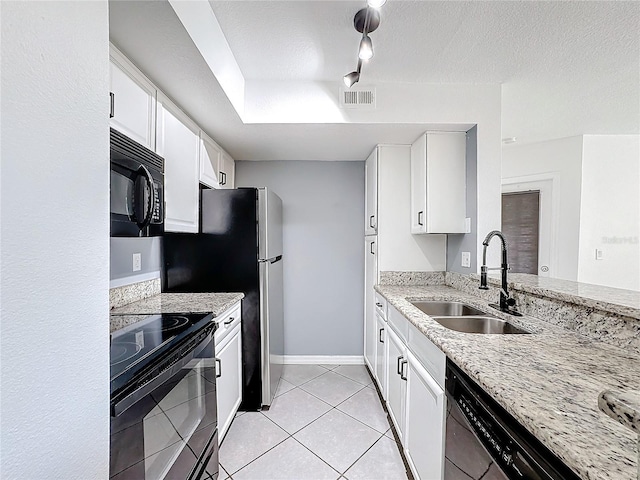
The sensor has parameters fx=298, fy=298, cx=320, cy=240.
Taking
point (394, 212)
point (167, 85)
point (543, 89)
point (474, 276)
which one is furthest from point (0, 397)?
point (543, 89)

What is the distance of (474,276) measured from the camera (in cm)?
211

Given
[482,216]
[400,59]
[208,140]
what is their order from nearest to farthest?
1. [400,59]
2. [482,216]
3. [208,140]

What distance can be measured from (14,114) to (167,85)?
53.6 inches

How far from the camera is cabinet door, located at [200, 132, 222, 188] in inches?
85.3

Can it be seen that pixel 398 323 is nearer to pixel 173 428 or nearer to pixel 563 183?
pixel 173 428

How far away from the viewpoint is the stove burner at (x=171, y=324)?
129 cm

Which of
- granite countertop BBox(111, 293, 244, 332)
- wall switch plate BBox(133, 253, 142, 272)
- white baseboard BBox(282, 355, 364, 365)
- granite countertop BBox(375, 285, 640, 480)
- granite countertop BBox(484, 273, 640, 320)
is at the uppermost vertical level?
wall switch plate BBox(133, 253, 142, 272)

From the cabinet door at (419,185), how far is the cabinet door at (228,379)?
158cm

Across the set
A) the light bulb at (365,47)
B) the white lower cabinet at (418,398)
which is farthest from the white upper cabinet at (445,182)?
the light bulb at (365,47)

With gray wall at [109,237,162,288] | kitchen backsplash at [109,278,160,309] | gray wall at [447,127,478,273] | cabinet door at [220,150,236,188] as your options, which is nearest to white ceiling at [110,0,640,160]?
cabinet door at [220,150,236,188]

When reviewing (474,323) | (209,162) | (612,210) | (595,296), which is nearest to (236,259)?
(209,162)

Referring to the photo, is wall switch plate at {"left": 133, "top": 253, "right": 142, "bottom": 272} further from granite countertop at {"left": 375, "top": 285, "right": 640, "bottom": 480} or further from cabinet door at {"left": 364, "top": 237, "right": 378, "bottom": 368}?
cabinet door at {"left": 364, "top": 237, "right": 378, "bottom": 368}

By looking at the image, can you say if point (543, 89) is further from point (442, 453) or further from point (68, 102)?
point (68, 102)

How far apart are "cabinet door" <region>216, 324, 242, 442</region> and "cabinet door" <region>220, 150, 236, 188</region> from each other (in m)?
1.29
